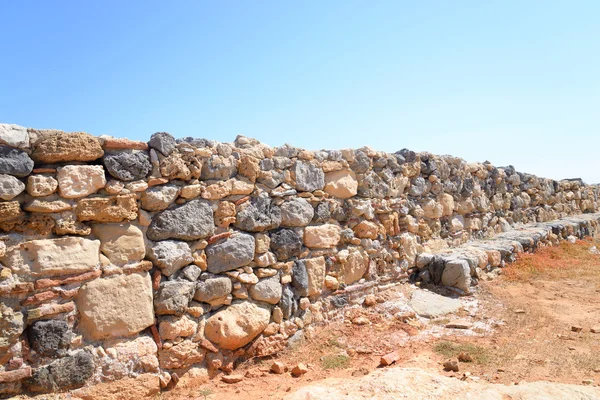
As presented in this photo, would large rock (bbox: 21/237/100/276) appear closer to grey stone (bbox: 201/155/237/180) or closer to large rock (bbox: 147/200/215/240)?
large rock (bbox: 147/200/215/240)

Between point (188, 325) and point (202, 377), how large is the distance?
0.42 metres

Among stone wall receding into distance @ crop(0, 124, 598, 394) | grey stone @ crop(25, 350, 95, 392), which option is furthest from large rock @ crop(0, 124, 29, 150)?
grey stone @ crop(25, 350, 95, 392)

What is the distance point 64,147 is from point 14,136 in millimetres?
267

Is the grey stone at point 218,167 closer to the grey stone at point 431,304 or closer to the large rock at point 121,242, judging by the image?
the large rock at point 121,242

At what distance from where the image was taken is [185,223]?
125 inches

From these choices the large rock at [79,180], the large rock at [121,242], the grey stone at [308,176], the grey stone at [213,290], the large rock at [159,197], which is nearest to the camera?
the large rock at [79,180]

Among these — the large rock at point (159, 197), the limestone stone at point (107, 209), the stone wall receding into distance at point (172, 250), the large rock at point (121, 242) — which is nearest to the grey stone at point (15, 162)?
the stone wall receding into distance at point (172, 250)

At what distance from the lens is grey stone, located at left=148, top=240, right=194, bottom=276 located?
3.01 meters

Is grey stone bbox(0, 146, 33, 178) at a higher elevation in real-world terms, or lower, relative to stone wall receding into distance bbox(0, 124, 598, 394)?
higher

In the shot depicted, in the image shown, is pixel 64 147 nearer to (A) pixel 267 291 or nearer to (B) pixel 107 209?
(B) pixel 107 209

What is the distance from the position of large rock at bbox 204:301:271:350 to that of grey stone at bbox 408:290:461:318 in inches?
72.0

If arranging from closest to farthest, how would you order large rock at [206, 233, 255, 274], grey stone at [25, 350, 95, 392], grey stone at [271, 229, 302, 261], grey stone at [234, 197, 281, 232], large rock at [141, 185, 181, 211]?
grey stone at [25, 350, 95, 392] → large rock at [141, 185, 181, 211] → large rock at [206, 233, 255, 274] → grey stone at [234, 197, 281, 232] → grey stone at [271, 229, 302, 261]

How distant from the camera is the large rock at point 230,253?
3.34 metres

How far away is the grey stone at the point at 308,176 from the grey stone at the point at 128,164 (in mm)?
1460
